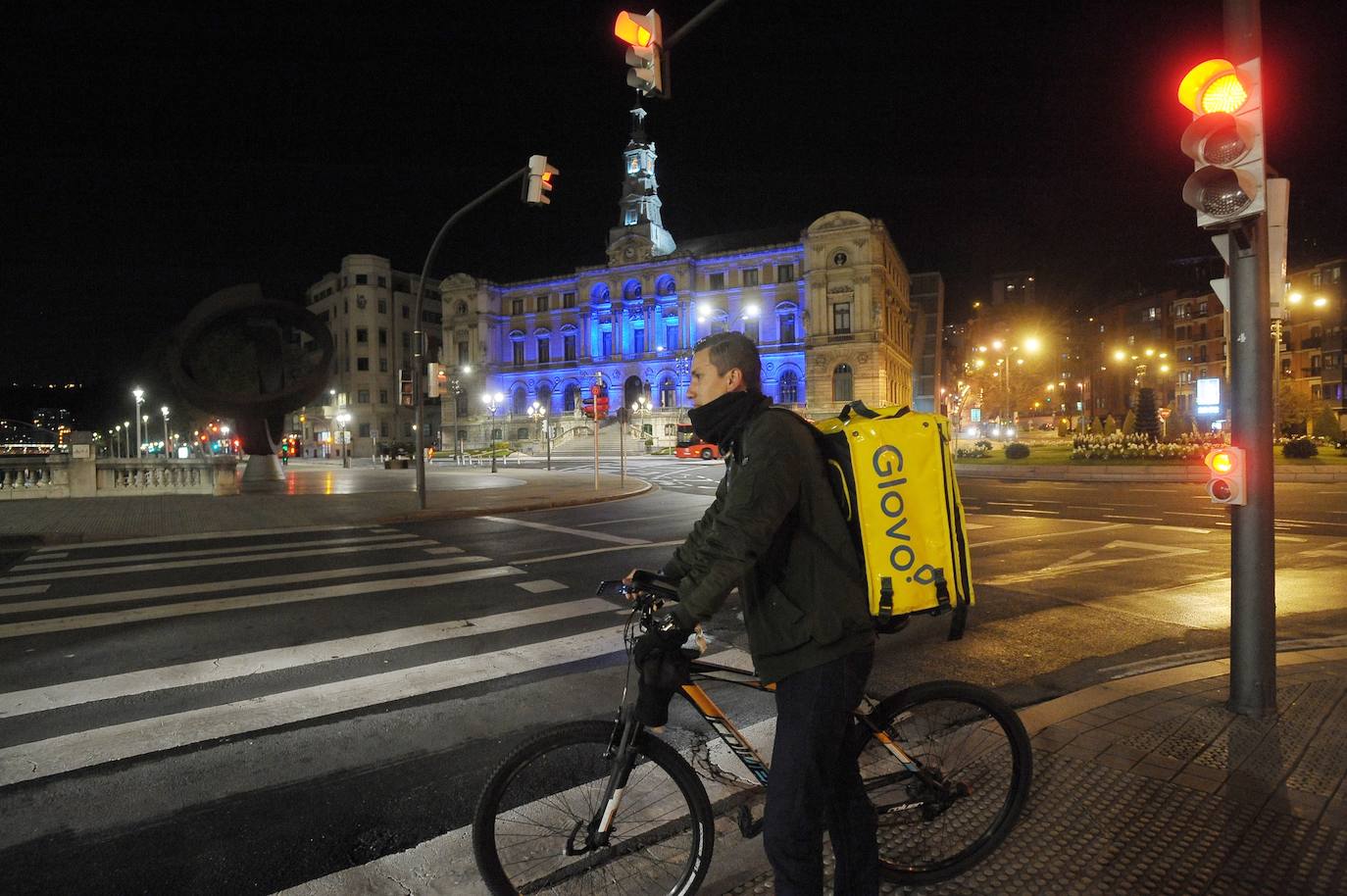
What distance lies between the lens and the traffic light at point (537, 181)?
516 inches

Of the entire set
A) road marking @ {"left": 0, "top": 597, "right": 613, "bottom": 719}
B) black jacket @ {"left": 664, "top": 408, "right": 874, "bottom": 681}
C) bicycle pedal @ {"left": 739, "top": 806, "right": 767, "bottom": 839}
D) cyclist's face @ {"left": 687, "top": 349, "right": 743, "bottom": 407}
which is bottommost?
road marking @ {"left": 0, "top": 597, "right": 613, "bottom": 719}

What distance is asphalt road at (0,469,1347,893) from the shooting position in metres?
3.38

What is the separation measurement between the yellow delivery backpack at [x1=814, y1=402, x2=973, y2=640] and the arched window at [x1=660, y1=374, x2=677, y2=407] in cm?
7537

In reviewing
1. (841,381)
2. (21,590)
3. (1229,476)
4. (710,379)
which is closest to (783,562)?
(710,379)

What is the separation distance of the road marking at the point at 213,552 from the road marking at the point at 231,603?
355 centimetres

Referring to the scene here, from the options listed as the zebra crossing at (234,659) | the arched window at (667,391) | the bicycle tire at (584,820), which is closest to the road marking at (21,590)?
the zebra crossing at (234,659)

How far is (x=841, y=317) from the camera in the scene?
72.9m

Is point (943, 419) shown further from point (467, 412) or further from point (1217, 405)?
point (467, 412)

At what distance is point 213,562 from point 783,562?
10.4 metres

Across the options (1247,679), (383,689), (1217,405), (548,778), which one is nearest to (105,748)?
(383,689)

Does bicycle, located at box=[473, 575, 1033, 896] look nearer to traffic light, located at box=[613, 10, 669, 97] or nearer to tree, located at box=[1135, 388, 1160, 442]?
traffic light, located at box=[613, 10, 669, 97]

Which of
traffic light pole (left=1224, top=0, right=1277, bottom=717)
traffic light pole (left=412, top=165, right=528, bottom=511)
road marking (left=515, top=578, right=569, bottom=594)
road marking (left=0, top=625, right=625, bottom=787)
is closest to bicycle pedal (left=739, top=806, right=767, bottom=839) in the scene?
road marking (left=0, top=625, right=625, bottom=787)

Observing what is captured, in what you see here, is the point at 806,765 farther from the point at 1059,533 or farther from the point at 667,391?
the point at 667,391

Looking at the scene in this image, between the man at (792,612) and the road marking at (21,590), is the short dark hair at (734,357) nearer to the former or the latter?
the man at (792,612)
